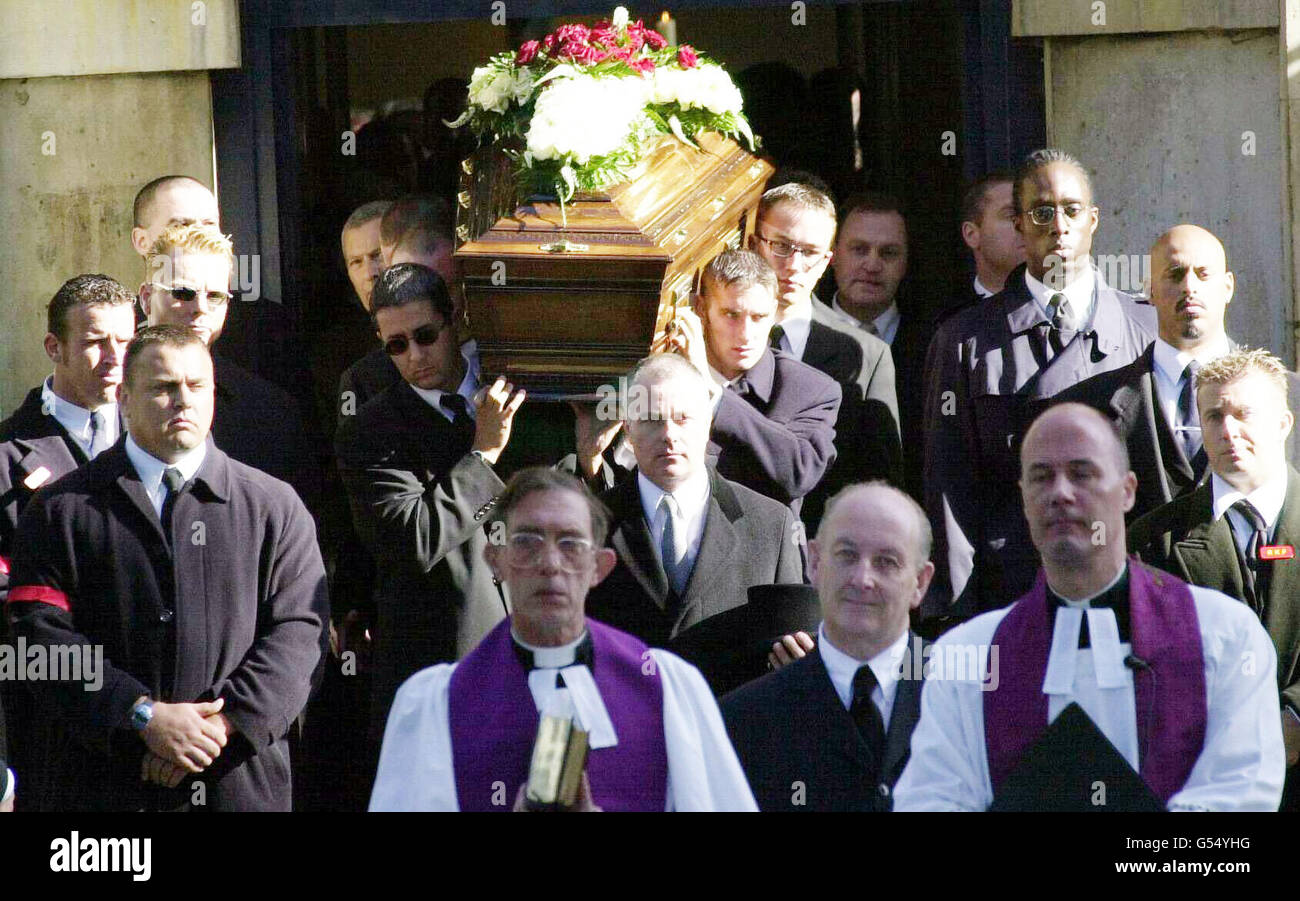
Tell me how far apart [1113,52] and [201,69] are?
3137 mm

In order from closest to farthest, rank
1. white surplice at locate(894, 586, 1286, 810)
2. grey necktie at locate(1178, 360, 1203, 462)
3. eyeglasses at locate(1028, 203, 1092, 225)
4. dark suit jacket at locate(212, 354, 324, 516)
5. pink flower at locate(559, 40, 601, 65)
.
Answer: white surplice at locate(894, 586, 1286, 810)
grey necktie at locate(1178, 360, 1203, 462)
pink flower at locate(559, 40, 601, 65)
eyeglasses at locate(1028, 203, 1092, 225)
dark suit jacket at locate(212, 354, 324, 516)

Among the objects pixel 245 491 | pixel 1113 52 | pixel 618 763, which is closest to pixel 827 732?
pixel 618 763

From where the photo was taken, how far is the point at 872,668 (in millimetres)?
5328

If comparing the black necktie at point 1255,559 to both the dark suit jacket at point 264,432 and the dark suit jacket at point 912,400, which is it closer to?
the dark suit jacket at point 912,400

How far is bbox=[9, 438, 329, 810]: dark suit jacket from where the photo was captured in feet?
18.7

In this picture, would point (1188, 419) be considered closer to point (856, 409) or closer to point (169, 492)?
point (856, 409)

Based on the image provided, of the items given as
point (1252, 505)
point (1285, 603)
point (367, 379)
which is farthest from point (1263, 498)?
point (367, 379)

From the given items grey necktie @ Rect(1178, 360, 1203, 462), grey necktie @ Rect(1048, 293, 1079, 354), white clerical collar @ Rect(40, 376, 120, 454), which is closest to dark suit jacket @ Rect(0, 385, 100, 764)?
white clerical collar @ Rect(40, 376, 120, 454)

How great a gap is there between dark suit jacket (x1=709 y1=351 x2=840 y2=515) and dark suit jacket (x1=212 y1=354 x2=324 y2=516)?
49.4 inches

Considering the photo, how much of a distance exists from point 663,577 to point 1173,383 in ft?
5.08

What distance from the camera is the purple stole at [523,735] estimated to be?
5164 mm

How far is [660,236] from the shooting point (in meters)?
6.01

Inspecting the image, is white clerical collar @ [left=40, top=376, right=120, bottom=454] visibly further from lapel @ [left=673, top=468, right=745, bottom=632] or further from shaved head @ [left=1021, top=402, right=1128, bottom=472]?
shaved head @ [left=1021, top=402, right=1128, bottom=472]

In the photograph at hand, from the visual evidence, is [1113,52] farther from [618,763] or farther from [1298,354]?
[618,763]
